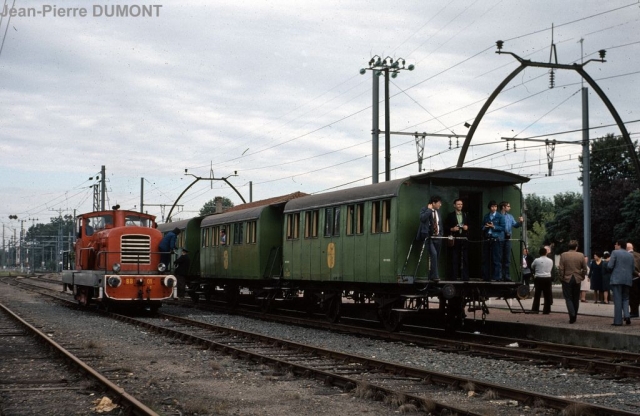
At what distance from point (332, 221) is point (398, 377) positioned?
9144 mm

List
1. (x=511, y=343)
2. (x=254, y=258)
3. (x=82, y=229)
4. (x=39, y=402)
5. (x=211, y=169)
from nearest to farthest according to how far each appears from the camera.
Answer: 1. (x=39, y=402)
2. (x=511, y=343)
3. (x=254, y=258)
4. (x=82, y=229)
5. (x=211, y=169)

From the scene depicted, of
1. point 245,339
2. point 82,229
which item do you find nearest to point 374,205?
point 245,339

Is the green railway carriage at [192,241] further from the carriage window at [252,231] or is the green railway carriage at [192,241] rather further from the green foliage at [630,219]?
the green foliage at [630,219]

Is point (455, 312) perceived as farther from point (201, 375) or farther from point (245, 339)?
point (201, 375)

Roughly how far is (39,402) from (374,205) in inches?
387

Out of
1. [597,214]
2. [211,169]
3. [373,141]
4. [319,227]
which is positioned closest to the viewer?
[319,227]

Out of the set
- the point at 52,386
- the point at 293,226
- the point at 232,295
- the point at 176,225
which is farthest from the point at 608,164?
the point at 52,386

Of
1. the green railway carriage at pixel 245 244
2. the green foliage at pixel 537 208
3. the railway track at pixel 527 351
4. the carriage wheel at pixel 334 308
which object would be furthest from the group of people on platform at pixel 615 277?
the green foliage at pixel 537 208

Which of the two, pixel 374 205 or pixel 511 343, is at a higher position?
pixel 374 205

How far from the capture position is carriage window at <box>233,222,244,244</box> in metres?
26.3

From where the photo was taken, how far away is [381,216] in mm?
17734

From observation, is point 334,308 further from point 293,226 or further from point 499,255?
Answer: point 499,255

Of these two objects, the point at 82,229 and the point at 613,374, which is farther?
the point at 82,229

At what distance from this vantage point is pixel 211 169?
175 ft
